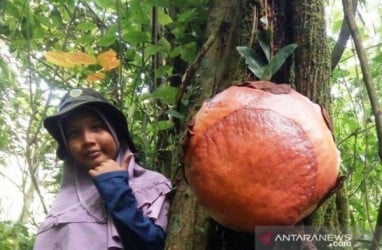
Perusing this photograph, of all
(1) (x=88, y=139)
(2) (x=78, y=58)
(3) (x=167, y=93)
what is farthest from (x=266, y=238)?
(2) (x=78, y=58)

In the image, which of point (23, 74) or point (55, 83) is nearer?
point (55, 83)

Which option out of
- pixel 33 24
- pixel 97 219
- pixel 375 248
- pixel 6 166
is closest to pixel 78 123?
A: pixel 97 219

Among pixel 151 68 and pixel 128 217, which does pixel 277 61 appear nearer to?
pixel 128 217

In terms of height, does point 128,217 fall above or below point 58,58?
below

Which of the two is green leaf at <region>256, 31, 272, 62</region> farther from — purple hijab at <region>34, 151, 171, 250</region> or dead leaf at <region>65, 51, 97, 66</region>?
dead leaf at <region>65, 51, 97, 66</region>

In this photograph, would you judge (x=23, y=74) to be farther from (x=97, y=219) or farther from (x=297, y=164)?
(x=297, y=164)

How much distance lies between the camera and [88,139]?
1.44m

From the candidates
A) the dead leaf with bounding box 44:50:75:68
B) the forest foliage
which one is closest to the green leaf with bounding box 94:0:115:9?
the forest foliage

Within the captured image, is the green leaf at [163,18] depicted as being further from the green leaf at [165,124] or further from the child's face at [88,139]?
the child's face at [88,139]

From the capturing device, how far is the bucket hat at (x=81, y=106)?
1494mm

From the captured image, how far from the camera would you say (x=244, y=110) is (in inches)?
35.8

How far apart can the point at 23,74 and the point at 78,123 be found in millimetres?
2184

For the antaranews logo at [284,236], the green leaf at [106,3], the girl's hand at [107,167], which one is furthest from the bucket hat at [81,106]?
the antaranews logo at [284,236]

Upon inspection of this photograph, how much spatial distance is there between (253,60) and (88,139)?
540 mm
